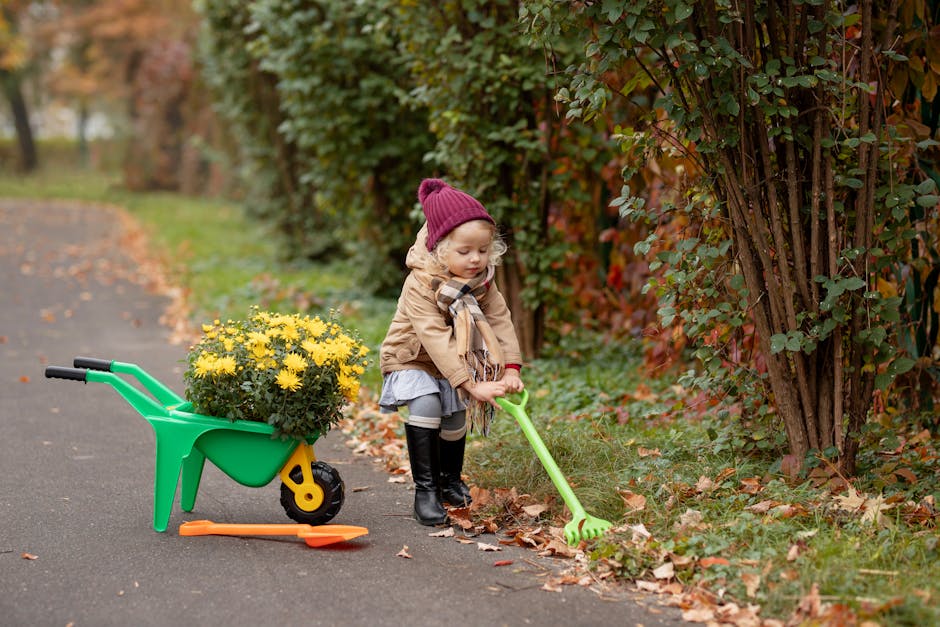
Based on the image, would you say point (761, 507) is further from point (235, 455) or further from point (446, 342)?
point (235, 455)

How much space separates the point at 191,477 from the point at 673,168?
303 centimetres

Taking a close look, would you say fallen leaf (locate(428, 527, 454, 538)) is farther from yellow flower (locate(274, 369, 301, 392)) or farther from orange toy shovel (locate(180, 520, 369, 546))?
yellow flower (locate(274, 369, 301, 392))

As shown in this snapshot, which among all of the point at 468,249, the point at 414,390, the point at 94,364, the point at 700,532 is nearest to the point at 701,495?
the point at 700,532

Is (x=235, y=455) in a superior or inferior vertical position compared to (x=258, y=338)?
inferior

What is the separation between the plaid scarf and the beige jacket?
1.7 inches

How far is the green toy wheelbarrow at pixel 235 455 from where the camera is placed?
406 centimetres

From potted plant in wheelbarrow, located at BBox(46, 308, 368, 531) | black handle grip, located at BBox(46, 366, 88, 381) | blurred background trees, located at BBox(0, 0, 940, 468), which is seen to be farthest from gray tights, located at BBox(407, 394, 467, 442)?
black handle grip, located at BBox(46, 366, 88, 381)

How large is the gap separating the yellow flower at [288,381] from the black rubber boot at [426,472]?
0.59 meters

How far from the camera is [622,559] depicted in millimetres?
3684

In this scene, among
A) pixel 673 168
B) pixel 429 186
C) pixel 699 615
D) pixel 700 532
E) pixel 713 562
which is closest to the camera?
pixel 699 615

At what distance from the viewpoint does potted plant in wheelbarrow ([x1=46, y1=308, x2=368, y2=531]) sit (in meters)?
4.01

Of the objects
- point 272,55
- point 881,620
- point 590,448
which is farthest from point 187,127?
point 881,620

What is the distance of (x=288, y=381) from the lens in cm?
397

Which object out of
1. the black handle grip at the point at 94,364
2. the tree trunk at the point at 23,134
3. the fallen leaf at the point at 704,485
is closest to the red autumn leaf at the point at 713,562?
the fallen leaf at the point at 704,485
